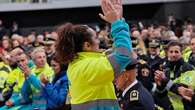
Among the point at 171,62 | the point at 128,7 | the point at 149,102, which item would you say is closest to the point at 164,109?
the point at 171,62

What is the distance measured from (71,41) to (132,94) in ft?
2.81

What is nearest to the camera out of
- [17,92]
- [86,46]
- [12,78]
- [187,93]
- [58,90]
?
[86,46]

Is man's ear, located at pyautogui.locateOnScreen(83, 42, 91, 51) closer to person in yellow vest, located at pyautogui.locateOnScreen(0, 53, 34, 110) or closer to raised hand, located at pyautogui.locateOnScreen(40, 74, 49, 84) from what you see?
raised hand, located at pyautogui.locateOnScreen(40, 74, 49, 84)

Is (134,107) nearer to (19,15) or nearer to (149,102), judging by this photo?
(149,102)

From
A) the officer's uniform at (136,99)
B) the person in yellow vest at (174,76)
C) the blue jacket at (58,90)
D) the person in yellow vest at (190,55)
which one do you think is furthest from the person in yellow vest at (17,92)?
the officer's uniform at (136,99)

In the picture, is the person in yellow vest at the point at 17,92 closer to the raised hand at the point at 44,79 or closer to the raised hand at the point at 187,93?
the raised hand at the point at 44,79

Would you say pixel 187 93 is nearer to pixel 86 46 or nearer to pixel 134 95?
pixel 134 95

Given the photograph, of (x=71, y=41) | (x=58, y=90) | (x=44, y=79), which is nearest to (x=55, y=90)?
(x=58, y=90)

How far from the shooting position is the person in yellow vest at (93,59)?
11.2ft

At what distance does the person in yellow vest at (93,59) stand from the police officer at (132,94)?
0.51 metres

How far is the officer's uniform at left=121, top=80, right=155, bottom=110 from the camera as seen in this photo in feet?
13.5

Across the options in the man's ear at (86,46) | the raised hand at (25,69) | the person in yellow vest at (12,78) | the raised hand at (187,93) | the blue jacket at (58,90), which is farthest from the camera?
the person in yellow vest at (12,78)

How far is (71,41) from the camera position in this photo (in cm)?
362

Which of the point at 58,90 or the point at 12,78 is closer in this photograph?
the point at 58,90
